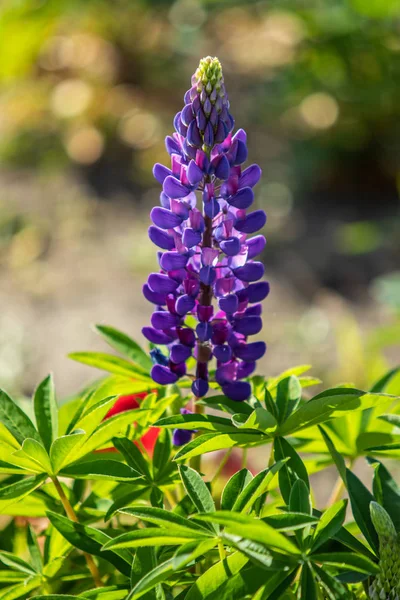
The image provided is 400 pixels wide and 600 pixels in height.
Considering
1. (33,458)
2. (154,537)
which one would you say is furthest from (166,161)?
(154,537)

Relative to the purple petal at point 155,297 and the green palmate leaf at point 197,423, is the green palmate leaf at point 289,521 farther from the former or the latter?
the purple petal at point 155,297

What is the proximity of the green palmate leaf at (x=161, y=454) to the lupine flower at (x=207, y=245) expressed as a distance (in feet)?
0.28

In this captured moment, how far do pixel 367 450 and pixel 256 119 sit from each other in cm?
348

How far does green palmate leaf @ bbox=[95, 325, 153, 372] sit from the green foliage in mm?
29

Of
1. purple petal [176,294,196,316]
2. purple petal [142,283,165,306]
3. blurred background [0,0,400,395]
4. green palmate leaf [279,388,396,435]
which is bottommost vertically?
green palmate leaf [279,388,396,435]

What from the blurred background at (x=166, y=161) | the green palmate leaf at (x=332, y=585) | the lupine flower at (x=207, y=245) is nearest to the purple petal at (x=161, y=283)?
the lupine flower at (x=207, y=245)

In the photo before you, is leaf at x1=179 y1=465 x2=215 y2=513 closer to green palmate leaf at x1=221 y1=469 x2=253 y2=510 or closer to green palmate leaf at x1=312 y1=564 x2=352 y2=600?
green palmate leaf at x1=221 y1=469 x2=253 y2=510

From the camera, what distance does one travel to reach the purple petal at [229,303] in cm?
105

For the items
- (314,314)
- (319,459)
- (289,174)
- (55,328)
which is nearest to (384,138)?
(289,174)

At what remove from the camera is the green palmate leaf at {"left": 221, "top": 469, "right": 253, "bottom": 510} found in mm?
952

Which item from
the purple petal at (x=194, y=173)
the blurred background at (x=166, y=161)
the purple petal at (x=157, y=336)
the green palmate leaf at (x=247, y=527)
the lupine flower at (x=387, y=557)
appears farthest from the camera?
the blurred background at (x=166, y=161)

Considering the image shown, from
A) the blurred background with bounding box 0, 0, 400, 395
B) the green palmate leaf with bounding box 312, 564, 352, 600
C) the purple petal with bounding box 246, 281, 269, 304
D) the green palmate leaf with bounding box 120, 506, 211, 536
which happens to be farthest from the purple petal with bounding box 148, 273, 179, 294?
the blurred background with bounding box 0, 0, 400, 395

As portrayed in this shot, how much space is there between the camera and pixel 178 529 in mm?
869

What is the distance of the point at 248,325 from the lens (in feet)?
3.59
